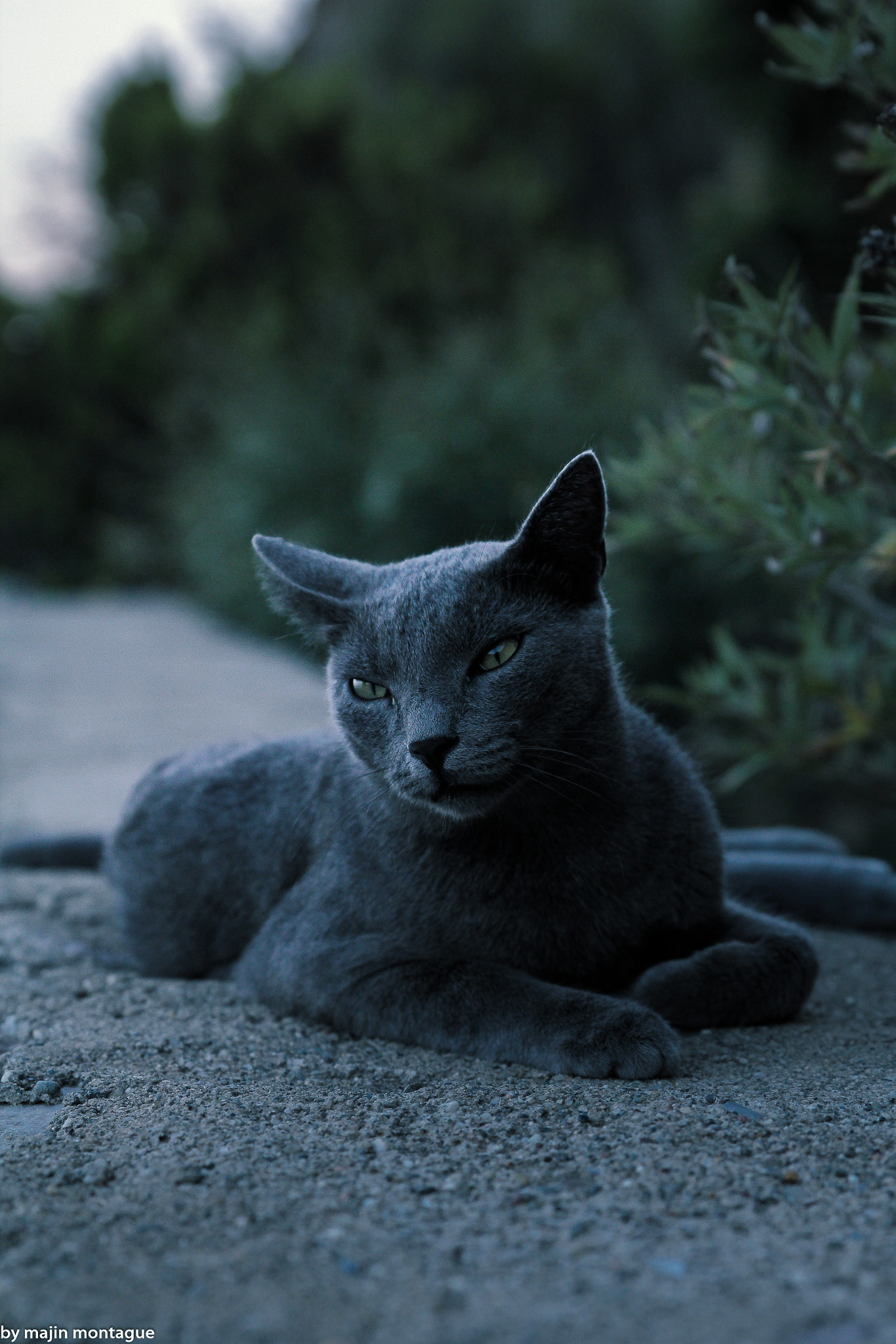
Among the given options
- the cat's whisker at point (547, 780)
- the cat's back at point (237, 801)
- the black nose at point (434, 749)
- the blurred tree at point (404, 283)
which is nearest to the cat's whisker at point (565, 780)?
the cat's whisker at point (547, 780)

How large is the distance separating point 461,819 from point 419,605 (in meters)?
0.35

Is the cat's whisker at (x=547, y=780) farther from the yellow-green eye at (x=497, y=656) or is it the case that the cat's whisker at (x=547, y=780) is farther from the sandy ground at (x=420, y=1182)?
the sandy ground at (x=420, y=1182)

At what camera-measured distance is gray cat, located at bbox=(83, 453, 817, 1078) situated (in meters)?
1.77

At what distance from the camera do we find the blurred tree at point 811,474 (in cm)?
215

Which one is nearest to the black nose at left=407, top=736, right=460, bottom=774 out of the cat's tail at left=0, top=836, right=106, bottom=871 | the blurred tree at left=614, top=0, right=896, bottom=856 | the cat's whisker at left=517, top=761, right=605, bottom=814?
Result: the cat's whisker at left=517, top=761, right=605, bottom=814

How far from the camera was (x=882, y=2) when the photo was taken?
2.29m

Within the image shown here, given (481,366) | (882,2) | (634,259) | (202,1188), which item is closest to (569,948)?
(202,1188)

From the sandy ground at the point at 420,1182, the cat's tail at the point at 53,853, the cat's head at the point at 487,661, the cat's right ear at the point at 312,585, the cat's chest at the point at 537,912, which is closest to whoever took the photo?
the sandy ground at the point at 420,1182

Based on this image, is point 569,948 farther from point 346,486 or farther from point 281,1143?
point 346,486

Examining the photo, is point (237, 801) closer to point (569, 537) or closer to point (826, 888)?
point (569, 537)

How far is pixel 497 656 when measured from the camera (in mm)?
1826

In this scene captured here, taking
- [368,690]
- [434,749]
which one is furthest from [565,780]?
[368,690]

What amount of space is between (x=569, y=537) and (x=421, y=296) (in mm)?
10554

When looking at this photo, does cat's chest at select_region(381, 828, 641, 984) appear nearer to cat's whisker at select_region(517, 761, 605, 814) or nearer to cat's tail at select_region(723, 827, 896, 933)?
cat's whisker at select_region(517, 761, 605, 814)
